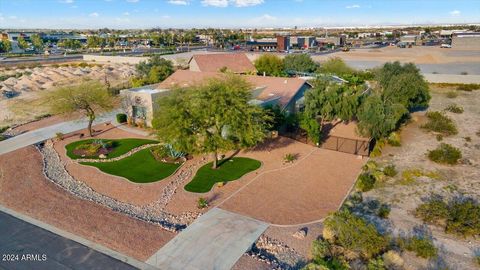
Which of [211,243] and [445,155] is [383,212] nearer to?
[211,243]

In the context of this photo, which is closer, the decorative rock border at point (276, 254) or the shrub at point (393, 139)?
the decorative rock border at point (276, 254)

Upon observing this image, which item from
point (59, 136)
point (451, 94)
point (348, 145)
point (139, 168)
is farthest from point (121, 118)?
point (451, 94)

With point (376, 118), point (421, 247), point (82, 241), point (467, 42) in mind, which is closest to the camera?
point (421, 247)

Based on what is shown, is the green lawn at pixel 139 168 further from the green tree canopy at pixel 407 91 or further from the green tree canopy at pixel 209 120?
the green tree canopy at pixel 407 91

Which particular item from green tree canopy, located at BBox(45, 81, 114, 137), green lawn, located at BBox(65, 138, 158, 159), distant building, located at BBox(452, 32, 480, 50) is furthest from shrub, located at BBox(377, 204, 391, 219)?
distant building, located at BBox(452, 32, 480, 50)

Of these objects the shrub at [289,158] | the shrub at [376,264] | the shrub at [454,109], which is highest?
the shrub at [454,109]

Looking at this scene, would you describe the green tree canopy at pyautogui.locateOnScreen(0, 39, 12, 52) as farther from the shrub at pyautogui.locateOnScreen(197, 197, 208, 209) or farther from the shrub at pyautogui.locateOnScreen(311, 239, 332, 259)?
the shrub at pyautogui.locateOnScreen(311, 239, 332, 259)

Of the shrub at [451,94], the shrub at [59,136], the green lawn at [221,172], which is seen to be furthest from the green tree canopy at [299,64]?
the shrub at [59,136]
